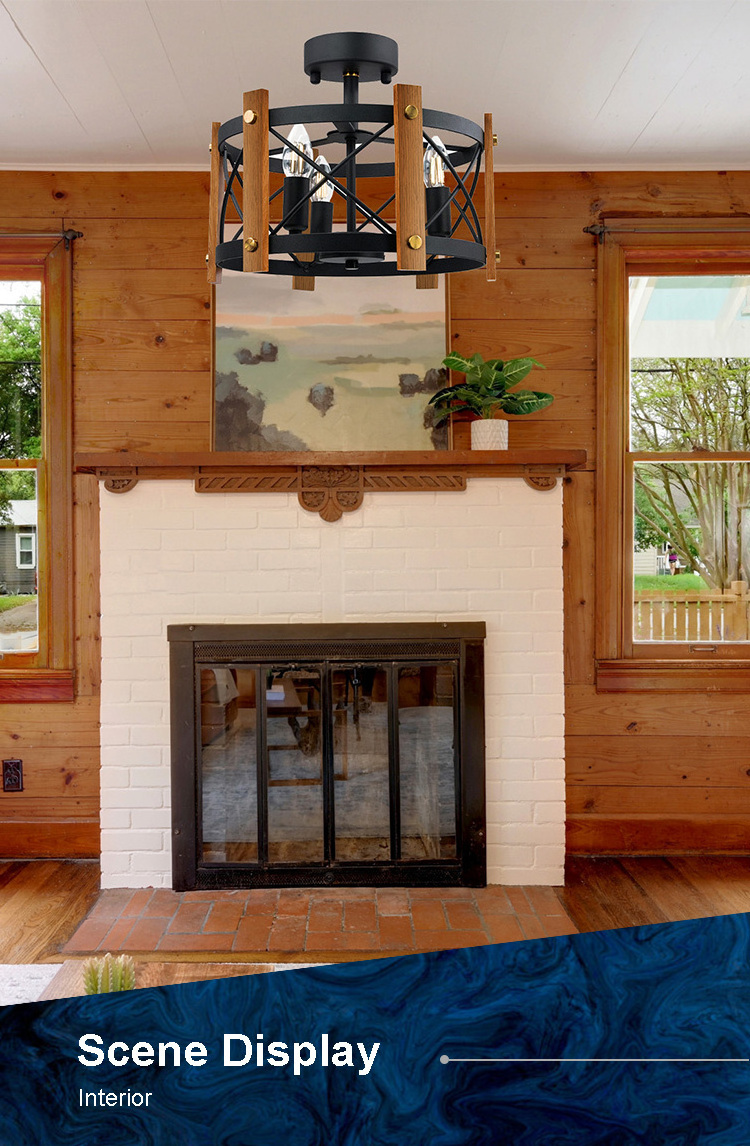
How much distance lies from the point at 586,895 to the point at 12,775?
2062 millimetres


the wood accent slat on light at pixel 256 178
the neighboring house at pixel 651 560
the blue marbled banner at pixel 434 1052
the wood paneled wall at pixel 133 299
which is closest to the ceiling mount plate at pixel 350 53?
the wood accent slat on light at pixel 256 178

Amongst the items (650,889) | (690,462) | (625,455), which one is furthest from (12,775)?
(690,462)

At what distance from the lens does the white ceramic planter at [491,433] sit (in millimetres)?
2889

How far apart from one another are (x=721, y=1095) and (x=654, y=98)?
8.91 feet

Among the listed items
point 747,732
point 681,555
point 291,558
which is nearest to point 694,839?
point 747,732

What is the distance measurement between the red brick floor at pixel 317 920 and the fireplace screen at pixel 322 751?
0.24 feet

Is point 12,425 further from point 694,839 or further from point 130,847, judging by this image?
point 694,839

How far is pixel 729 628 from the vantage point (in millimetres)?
3240

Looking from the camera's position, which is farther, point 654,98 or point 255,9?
point 654,98

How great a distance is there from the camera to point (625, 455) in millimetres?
3191

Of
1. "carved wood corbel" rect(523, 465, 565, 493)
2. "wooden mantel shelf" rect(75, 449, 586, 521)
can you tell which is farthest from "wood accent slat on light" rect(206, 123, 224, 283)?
"carved wood corbel" rect(523, 465, 565, 493)

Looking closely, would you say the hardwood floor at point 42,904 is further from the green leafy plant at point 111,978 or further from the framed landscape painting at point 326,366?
the framed landscape painting at point 326,366

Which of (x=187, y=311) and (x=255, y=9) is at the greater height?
(x=255, y=9)

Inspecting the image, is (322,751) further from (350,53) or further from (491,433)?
(350,53)
